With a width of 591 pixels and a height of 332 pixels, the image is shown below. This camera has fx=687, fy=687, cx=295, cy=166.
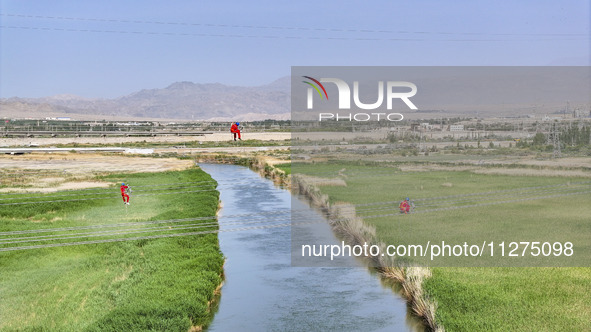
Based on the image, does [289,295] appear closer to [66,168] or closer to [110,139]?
[66,168]

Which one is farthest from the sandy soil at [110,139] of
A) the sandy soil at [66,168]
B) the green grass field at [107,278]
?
the green grass field at [107,278]

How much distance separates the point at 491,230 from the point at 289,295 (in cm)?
1557

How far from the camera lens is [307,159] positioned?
9606cm

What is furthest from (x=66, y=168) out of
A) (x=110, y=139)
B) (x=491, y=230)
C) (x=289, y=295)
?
(x=110, y=139)

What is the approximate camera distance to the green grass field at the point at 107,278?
24.0 m

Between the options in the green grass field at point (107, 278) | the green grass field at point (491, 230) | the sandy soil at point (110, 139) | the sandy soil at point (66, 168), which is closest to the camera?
the green grass field at point (107, 278)

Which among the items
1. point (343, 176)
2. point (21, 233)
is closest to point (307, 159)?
point (343, 176)

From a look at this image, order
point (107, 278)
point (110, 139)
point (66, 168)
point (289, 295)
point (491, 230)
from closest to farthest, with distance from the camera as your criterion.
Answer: point (107, 278)
point (289, 295)
point (491, 230)
point (66, 168)
point (110, 139)

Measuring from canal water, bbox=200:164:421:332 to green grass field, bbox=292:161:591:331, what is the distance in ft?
8.18

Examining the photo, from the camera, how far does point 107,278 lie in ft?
97.3

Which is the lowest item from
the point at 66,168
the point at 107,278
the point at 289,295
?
the point at 289,295

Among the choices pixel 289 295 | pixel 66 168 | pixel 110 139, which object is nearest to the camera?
pixel 289 295

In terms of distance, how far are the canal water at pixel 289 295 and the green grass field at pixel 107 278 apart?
1.19 m

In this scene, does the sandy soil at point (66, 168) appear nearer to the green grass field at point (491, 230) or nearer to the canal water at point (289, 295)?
the green grass field at point (491, 230)
